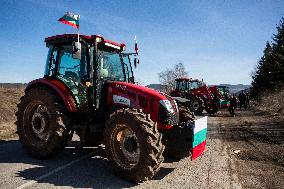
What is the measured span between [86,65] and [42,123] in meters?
1.76

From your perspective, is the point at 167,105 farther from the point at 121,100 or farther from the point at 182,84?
the point at 182,84

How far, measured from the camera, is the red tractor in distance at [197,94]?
69.8ft

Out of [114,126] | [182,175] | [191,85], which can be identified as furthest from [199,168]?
[191,85]

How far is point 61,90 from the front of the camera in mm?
7125

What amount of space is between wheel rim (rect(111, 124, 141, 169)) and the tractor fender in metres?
1.57

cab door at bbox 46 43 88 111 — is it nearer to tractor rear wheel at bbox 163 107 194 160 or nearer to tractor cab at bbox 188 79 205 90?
tractor rear wheel at bbox 163 107 194 160

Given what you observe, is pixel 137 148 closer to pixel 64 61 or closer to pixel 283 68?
pixel 64 61

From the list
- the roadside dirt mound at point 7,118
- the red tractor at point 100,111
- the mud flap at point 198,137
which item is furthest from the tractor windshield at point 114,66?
the roadside dirt mound at point 7,118

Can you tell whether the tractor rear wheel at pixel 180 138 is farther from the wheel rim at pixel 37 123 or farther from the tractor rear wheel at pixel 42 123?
the wheel rim at pixel 37 123

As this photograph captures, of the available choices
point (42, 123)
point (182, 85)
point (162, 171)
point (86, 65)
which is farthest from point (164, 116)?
point (182, 85)

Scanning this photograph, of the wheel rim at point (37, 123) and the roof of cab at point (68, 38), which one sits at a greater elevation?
the roof of cab at point (68, 38)

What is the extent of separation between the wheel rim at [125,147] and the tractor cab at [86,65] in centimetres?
134

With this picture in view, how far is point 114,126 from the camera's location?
591 centimetres

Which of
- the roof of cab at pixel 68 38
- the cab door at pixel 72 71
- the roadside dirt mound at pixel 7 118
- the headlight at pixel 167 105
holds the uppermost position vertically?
the roof of cab at pixel 68 38
